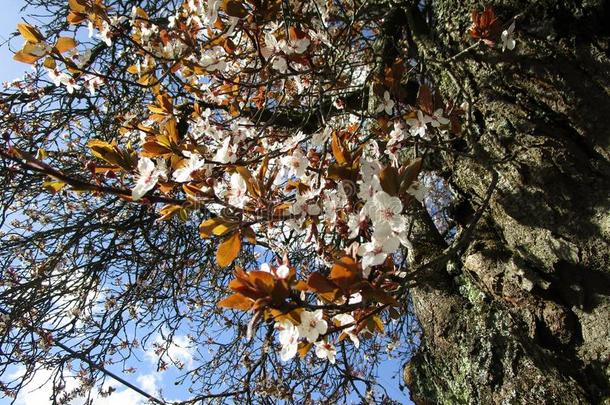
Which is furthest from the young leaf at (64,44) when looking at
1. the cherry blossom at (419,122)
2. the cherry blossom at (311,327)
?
the cherry blossom at (311,327)

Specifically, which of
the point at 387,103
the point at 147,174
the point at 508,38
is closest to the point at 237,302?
the point at 147,174

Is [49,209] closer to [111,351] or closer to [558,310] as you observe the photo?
[111,351]

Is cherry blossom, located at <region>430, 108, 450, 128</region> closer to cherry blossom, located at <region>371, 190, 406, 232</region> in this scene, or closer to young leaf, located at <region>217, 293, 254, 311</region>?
cherry blossom, located at <region>371, 190, 406, 232</region>

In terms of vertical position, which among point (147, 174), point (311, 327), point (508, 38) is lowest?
point (311, 327)

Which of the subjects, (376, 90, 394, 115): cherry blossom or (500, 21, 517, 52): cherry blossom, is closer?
(500, 21, 517, 52): cherry blossom

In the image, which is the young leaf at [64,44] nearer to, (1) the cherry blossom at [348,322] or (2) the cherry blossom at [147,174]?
(2) the cherry blossom at [147,174]

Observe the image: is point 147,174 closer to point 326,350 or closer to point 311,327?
point 311,327

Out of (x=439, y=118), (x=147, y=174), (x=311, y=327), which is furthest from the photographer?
(x=439, y=118)

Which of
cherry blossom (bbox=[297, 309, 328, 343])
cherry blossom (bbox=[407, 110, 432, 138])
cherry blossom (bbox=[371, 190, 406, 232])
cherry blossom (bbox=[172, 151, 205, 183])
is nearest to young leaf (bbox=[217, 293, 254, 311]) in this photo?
cherry blossom (bbox=[297, 309, 328, 343])

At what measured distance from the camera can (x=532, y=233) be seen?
153 cm

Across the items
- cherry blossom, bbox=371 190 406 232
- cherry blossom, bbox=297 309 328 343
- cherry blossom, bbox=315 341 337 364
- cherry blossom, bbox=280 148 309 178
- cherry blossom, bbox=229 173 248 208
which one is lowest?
cherry blossom, bbox=297 309 328 343

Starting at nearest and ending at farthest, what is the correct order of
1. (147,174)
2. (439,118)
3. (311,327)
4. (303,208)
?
(311,327)
(147,174)
(303,208)
(439,118)

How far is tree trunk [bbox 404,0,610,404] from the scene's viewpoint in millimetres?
1376

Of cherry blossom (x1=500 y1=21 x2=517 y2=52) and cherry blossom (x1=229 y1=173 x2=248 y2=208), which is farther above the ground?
cherry blossom (x1=500 y1=21 x2=517 y2=52)
